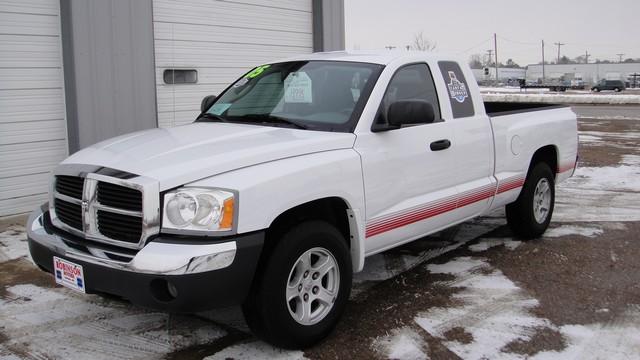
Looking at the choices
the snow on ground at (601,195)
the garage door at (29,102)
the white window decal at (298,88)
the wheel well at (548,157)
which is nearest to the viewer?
the white window decal at (298,88)

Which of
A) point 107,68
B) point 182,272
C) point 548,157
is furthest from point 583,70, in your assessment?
point 182,272

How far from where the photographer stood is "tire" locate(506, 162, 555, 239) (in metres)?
6.22

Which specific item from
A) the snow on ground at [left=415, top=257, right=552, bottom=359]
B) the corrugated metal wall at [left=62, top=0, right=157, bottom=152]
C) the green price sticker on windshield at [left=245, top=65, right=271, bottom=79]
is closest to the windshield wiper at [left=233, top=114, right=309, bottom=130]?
the green price sticker on windshield at [left=245, top=65, right=271, bottom=79]

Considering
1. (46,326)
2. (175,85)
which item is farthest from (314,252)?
(175,85)

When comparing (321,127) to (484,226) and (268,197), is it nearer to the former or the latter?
(268,197)

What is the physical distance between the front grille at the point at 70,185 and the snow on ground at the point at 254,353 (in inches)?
48.5

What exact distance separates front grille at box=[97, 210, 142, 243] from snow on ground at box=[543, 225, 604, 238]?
4586 mm

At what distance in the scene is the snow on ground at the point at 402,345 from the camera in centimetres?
Result: 382

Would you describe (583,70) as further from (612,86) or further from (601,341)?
→ (601,341)

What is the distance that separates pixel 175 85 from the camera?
29.6 ft

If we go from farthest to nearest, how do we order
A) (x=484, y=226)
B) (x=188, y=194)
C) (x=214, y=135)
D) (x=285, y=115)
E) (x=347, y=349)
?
(x=484, y=226), (x=285, y=115), (x=214, y=135), (x=347, y=349), (x=188, y=194)

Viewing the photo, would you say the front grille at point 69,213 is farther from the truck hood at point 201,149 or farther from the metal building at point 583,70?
the metal building at point 583,70

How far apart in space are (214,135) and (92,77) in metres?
4.18

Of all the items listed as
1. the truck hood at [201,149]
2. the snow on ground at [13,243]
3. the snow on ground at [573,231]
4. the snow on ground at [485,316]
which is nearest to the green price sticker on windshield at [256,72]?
the truck hood at [201,149]
